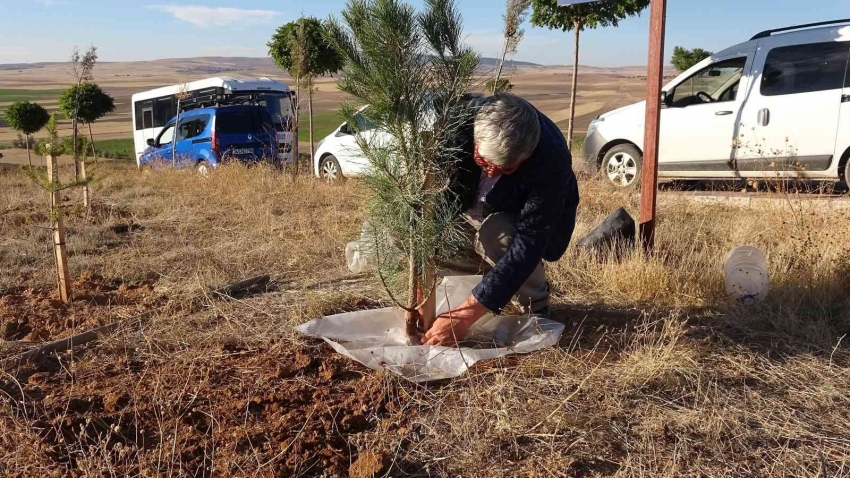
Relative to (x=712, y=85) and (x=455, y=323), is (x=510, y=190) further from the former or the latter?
(x=712, y=85)

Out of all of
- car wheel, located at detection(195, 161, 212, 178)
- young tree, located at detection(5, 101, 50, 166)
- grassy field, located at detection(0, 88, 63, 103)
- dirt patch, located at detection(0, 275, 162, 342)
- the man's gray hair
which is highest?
grassy field, located at detection(0, 88, 63, 103)

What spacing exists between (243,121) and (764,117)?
9.16m

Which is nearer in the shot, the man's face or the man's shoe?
the man's face

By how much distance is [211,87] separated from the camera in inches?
653

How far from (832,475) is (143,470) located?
7.33ft

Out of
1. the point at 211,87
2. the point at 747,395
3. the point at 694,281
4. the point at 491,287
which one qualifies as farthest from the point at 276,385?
the point at 211,87

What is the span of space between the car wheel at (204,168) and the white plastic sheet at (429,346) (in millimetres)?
7594

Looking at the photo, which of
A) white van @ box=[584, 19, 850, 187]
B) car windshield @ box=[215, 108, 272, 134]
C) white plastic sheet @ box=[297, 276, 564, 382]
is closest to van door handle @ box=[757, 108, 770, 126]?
white van @ box=[584, 19, 850, 187]

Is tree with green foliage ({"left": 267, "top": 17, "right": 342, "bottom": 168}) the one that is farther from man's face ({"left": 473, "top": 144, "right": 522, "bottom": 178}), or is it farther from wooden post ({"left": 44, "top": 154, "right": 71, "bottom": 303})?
man's face ({"left": 473, "top": 144, "right": 522, "bottom": 178})

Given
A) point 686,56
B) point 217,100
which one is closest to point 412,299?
point 217,100

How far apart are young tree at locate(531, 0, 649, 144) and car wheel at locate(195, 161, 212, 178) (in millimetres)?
5972

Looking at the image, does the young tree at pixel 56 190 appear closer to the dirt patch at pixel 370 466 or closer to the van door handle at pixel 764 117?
the dirt patch at pixel 370 466

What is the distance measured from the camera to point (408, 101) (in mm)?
2670

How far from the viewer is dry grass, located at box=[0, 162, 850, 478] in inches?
90.5
